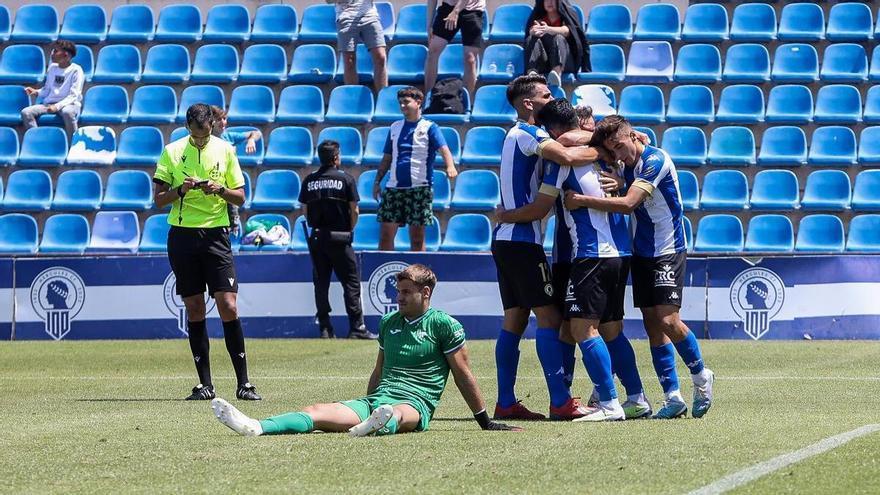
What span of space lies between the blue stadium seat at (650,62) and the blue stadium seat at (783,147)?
174 centimetres

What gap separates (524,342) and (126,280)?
4701mm

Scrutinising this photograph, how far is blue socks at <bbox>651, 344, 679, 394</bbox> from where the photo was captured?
976 centimetres

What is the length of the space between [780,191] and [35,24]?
11576mm

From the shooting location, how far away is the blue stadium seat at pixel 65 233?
19772 millimetres

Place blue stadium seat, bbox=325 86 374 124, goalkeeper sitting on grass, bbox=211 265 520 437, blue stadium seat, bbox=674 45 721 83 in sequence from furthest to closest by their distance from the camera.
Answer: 1. blue stadium seat, bbox=674 45 721 83
2. blue stadium seat, bbox=325 86 374 124
3. goalkeeper sitting on grass, bbox=211 265 520 437

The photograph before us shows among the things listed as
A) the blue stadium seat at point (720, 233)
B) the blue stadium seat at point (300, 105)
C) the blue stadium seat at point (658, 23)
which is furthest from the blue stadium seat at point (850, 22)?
the blue stadium seat at point (300, 105)

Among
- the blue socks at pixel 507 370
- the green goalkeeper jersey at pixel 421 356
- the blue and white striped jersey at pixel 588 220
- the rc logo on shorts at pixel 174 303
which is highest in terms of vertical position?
the blue and white striped jersey at pixel 588 220

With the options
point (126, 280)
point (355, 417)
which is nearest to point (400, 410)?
point (355, 417)

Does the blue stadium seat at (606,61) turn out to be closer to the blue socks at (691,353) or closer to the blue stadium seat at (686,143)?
the blue stadium seat at (686,143)

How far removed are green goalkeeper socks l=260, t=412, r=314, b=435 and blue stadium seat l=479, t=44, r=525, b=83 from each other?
1295cm

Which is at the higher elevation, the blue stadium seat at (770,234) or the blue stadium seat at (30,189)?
the blue stadium seat at (30,189)

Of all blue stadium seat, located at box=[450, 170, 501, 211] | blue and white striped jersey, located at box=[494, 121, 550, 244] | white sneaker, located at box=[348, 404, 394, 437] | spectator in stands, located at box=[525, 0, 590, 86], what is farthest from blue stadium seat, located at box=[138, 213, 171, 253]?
white sneaker, located at box=[348, 404, 394, 437]

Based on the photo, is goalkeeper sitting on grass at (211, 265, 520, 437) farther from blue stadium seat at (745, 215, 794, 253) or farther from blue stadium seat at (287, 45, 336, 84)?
blue stadium seat at (287, 45, 336, 84)

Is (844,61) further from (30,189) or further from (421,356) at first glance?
(421,356)
